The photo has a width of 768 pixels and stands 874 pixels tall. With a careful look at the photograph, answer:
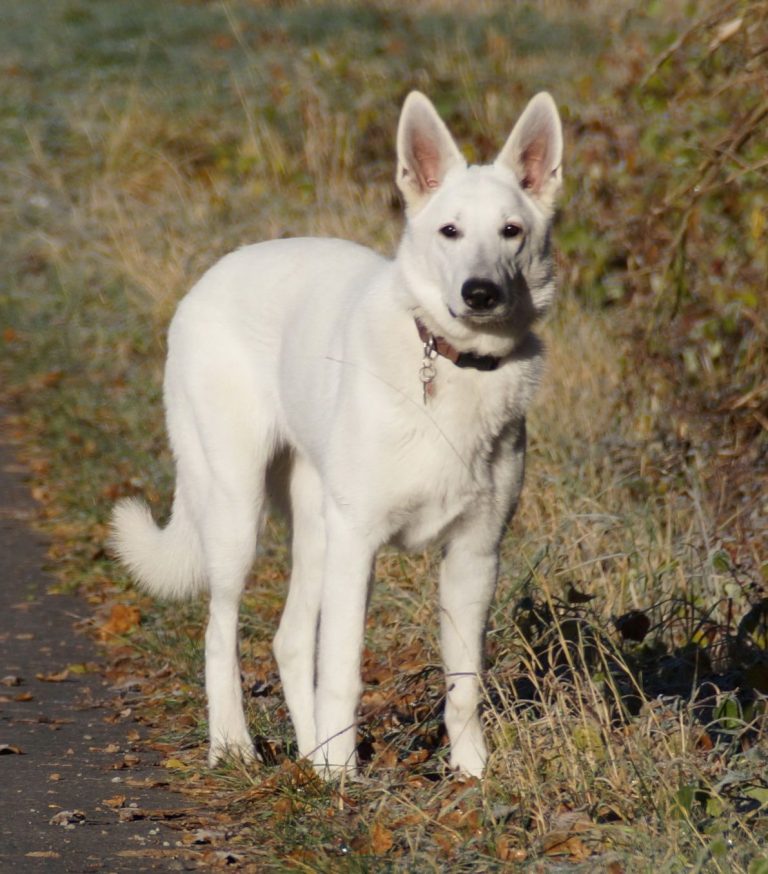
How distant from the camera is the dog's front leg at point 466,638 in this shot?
4.68 metres

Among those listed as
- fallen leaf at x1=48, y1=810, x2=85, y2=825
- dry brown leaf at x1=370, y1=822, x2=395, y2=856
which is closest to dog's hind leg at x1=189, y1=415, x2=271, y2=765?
fallen leaf at x1=48, y1=810, x2=85, y2=825

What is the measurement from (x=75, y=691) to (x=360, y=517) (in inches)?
72.5

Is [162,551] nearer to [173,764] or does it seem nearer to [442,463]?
[173,764]

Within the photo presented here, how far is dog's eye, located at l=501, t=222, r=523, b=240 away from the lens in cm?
451

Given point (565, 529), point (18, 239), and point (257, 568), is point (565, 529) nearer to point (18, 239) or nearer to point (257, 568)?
point (257, 568)

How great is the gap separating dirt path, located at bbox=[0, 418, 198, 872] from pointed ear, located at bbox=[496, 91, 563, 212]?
2.16 m

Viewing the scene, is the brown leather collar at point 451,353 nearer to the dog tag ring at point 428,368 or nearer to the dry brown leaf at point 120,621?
the dog tag ring at point 428,368

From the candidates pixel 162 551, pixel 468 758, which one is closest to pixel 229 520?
pixel 162 551

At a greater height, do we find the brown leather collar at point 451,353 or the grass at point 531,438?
the brown leather collar at point 451,353

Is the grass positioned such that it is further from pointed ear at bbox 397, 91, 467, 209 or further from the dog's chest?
pointed ear at bbox 397, 91, 467, 209

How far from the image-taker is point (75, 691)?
5766 millimetres

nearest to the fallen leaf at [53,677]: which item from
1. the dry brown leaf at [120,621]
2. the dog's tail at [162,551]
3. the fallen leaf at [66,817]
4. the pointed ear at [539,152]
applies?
the dry brown leaf at [120,621]

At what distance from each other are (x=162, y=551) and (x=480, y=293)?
1.91 m

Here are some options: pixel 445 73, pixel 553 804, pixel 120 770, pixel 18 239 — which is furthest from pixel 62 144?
→ pixel 553 804
